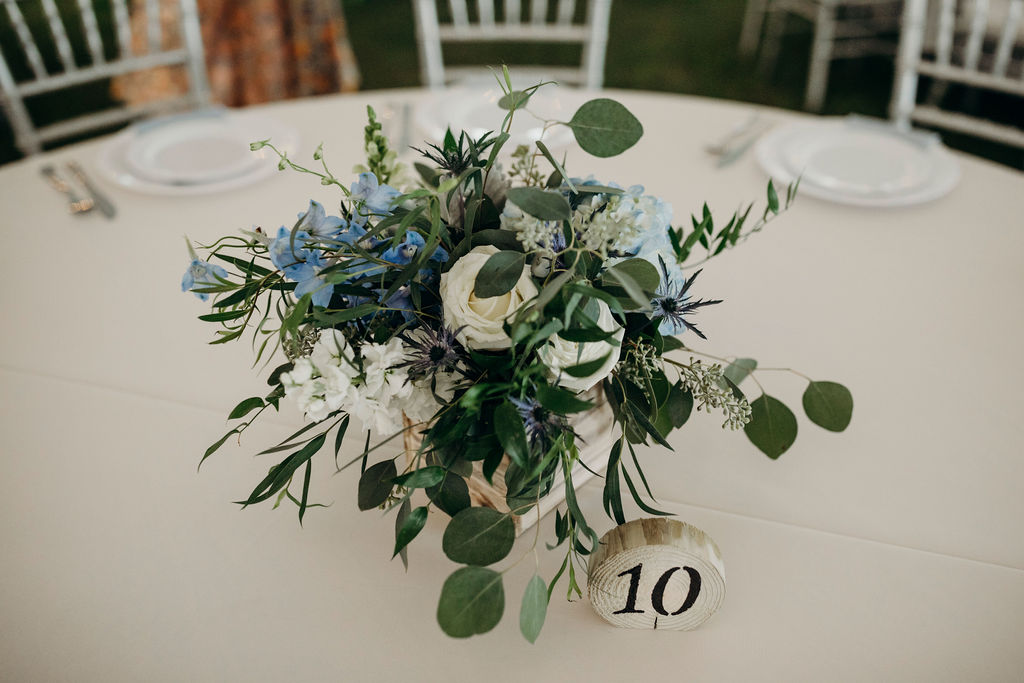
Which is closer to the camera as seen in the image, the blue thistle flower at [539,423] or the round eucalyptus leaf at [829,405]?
the blue thistle flower at [539,423]

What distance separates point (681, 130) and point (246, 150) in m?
0.83

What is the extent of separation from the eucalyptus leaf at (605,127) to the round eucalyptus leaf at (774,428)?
1.15ft

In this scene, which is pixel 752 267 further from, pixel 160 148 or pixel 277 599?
pixel 160 148

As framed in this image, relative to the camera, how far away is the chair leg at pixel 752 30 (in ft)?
13.2

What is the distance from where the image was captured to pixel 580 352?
0.54 m

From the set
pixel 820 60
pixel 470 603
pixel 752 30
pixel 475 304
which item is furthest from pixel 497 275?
pixel 752 30

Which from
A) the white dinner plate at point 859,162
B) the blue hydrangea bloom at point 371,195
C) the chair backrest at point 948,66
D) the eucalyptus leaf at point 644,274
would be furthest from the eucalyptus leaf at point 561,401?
the chair backrest at point 948,66

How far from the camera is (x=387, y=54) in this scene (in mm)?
4137

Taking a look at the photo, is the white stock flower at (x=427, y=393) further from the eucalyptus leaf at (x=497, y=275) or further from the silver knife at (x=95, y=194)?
the silver knife at (x=95, y=194)

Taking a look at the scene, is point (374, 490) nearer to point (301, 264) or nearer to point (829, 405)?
point (301, 264)

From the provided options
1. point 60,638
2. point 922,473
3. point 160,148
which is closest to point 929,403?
point 922,473

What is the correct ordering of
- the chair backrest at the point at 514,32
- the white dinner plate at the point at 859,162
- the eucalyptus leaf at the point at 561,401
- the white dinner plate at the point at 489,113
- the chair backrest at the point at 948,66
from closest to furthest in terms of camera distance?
1. the eucalyptus leaf at the point at 561,401
2. the white dinner plate at the point at 859,162
3. the white dinner plate at the point at 489,113
4. the chair backrest at the point at 948,66
5. the chair backrest at the point at 514,32

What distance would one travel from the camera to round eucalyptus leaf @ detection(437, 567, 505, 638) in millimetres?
531

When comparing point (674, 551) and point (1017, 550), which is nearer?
point (674, 551)
